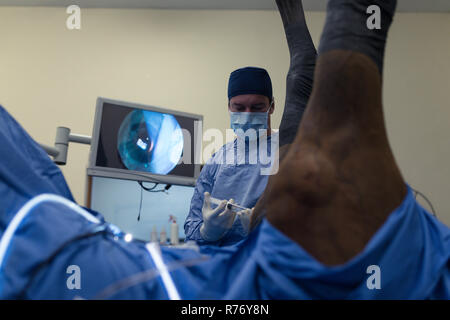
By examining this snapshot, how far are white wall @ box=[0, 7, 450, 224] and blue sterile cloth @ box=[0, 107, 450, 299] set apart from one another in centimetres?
234

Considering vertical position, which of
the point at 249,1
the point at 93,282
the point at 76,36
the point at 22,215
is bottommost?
the point at 93,282

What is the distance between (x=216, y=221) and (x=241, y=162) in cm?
45

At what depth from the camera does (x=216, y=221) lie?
1.42 meters

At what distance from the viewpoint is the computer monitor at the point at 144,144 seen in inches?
71.2

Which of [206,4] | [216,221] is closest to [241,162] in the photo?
[216,221]

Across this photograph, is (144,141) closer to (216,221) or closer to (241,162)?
(241,162)

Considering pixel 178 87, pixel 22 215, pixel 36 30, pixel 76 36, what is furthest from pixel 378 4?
pixel 36 30

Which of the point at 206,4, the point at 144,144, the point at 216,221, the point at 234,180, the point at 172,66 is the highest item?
the point at 206,4

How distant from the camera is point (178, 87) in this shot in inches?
121

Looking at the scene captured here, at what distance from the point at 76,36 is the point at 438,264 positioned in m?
3.19

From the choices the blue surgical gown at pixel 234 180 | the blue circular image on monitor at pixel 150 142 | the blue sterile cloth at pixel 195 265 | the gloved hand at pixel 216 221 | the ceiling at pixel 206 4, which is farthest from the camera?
the ceiling at pixel 206 4

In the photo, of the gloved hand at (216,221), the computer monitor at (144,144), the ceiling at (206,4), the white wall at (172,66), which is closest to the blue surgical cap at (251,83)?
the computer monitor at (144,144)

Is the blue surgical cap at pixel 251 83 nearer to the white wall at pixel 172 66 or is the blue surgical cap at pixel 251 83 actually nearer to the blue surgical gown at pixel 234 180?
the blue surgical gown at pixel 234 180
